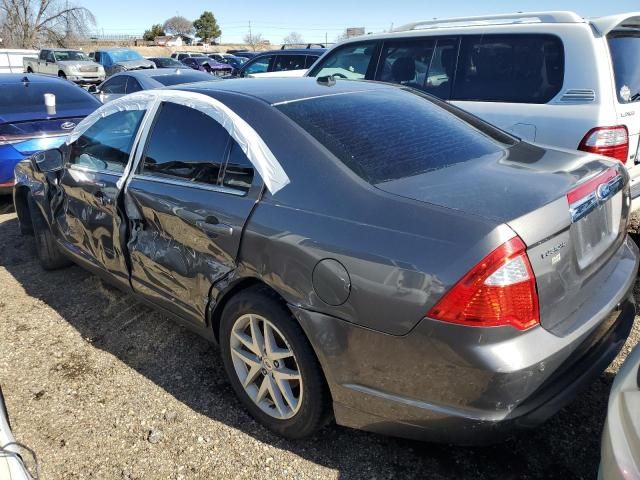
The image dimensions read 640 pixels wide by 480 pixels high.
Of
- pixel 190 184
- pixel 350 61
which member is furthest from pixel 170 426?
pixel 350 61

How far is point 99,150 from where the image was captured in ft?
11.6

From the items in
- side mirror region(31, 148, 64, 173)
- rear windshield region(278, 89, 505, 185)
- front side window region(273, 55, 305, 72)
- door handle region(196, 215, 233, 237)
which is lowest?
door handle region(196, 215, 233, 237)

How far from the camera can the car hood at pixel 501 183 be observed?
1.91 metres

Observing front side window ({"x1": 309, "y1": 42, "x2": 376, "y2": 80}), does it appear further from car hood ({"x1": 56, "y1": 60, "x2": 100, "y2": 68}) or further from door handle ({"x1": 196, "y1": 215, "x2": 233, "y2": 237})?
car hood ({"x1": 56, "y1": 60, "x2": 100, "y2": 68})

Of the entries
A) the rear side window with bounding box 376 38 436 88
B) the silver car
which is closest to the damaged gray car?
the silver car

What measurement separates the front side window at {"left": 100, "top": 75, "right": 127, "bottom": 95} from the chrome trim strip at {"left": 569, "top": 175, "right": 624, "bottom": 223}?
9.78 meters

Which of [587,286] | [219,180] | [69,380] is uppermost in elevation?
[219,180]

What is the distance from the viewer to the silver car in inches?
57.9

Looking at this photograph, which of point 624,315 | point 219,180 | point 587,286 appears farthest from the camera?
point 219,180

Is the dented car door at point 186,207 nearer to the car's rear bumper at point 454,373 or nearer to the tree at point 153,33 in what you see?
the car's rear bumper at point 454,373

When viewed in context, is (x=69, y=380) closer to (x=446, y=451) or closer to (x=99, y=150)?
(x=99, y=150)

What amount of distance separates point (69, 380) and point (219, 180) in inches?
60.3

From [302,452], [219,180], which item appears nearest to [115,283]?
[219,180]

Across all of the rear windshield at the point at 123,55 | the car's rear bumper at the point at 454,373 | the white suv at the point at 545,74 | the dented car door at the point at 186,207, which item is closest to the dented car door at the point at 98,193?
the dented car door at the point at 186,207
